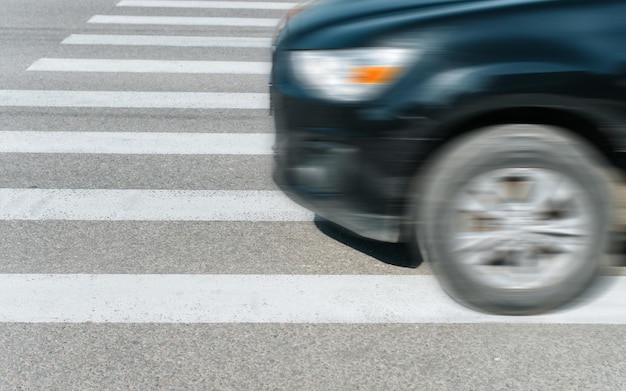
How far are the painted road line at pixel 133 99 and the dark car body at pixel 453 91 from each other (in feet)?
10.8

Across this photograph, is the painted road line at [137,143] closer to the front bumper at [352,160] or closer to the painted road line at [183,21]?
the front bumper at [352,160]

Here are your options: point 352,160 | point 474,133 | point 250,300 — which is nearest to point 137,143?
point 250,300

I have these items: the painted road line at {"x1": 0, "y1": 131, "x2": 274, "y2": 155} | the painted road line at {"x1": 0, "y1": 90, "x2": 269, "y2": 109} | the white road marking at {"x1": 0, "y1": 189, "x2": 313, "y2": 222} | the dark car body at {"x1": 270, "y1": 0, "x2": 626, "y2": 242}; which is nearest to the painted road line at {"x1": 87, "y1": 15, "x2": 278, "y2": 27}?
the painted road line at {"x1": 0, "y1": 90, "x2": 269, "y2": 109}

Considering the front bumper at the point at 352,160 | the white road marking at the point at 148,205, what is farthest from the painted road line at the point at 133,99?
the front bumper at the point at 352,160

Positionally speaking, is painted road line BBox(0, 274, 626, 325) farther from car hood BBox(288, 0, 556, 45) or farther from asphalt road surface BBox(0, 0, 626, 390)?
car hood BBox(288, 0, 556, 45)

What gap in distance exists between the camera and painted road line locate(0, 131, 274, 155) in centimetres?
606

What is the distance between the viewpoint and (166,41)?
9.26 meters

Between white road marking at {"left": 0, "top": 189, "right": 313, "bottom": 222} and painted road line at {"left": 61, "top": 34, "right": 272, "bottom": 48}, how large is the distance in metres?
4.01

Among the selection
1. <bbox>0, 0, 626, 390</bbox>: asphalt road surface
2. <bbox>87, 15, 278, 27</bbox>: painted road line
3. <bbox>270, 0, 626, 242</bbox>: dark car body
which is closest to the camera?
<bbox>0, 0, 626, 390</bbox>: asphalt road surface

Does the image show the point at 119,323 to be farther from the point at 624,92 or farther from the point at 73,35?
the point at 73,35

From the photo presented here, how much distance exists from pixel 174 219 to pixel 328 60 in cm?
159

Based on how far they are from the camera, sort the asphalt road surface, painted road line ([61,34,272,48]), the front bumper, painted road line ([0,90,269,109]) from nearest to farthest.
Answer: the asphalt road surface → the front bumper → painted road line ([0,90,269,109]) → painted road line ([61,34,272,48])

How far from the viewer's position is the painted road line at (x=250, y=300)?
3.88 m

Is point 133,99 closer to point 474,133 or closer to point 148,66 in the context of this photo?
point 148,66
